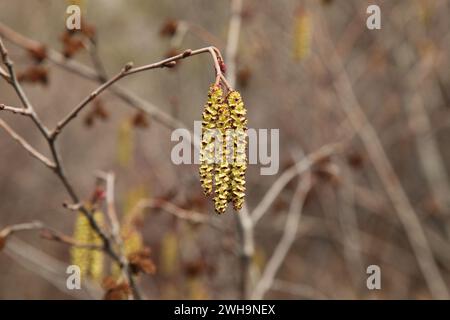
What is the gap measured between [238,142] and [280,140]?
476 centimetres

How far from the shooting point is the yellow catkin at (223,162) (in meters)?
1.21

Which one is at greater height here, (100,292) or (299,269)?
(299,269)

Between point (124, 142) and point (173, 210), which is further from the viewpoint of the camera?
point (124, 142)

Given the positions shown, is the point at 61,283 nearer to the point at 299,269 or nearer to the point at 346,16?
the point at 299,269

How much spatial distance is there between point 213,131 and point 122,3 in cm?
570

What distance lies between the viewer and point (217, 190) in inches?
48.4

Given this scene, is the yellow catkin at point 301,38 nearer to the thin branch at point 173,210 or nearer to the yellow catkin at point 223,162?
the thin branch at point 173,210

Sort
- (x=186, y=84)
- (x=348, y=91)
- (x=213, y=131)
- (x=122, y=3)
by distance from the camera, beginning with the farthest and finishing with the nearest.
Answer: (x=122, y=3)
(x=186, y=84)
(x=348, y=91)
(x=213, y=131)

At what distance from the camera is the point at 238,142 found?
121 cm

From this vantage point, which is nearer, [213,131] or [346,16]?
[213,131]

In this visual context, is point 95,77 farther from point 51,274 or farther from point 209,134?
point 209,134

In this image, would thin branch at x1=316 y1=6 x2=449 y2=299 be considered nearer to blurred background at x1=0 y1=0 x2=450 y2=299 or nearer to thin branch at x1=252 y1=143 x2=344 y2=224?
blurred background at x1=0 y1=0 x2=450 y2=299

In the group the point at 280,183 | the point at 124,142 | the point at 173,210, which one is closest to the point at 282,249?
the point at 280,183

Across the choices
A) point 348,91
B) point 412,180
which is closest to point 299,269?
point 412,180
